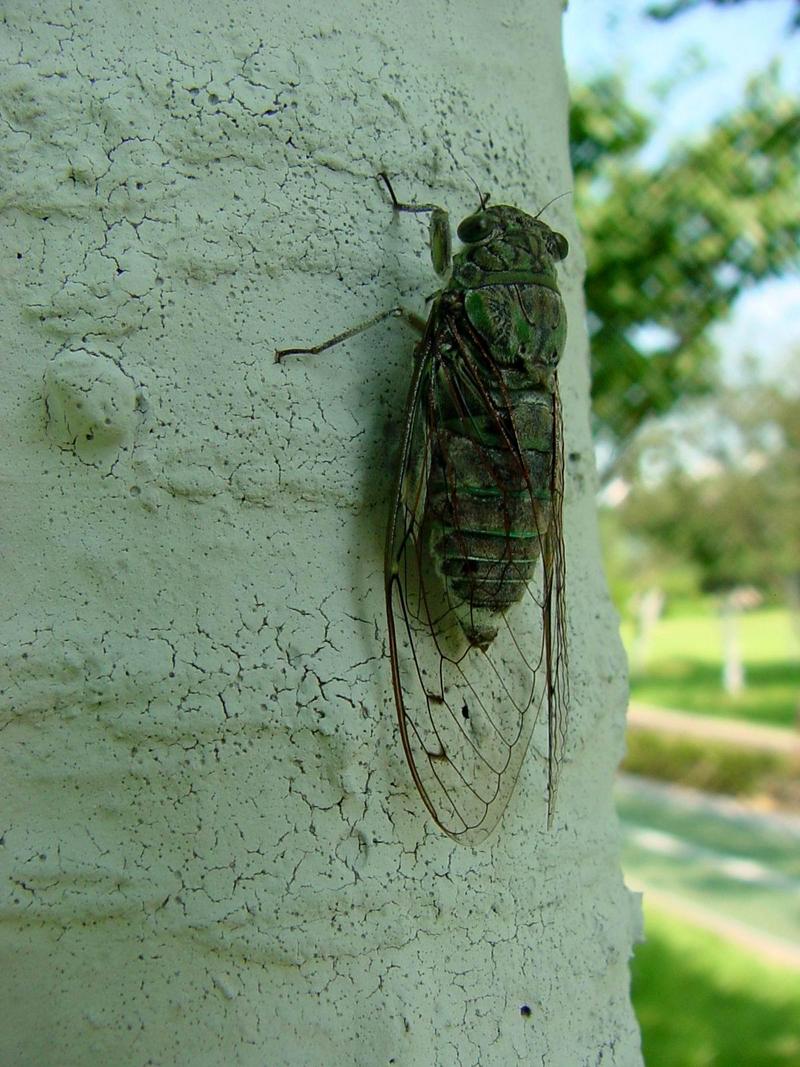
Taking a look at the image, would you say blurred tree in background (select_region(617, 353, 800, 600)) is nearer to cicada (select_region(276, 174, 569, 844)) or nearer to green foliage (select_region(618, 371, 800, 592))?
green foliage (select_region(618, 371, 800, 592))

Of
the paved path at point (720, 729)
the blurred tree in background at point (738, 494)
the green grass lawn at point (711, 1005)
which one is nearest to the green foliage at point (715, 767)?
the paved path at point (720, 729)

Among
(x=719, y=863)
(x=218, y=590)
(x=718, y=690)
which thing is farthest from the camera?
(x=718, y=690)

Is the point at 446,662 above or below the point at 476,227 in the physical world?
below

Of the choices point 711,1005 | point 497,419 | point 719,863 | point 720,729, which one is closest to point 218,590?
point 497,419

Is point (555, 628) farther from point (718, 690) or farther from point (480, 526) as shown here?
point (718, 690)

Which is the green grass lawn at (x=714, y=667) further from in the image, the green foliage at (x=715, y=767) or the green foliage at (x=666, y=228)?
the green foliage at (x=666, y=228)

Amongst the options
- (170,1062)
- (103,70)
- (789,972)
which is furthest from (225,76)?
(789,972)

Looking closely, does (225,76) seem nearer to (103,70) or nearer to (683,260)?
(103,70)
